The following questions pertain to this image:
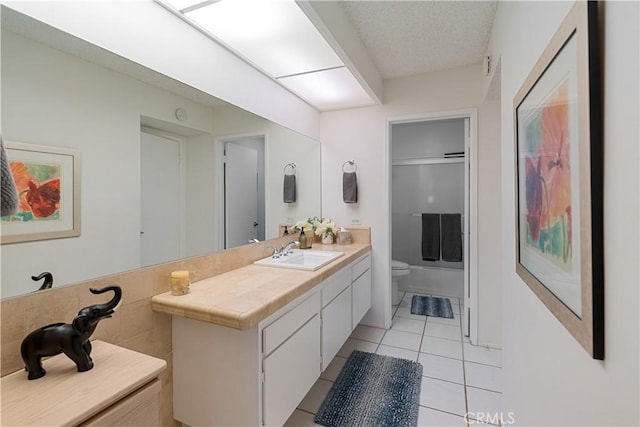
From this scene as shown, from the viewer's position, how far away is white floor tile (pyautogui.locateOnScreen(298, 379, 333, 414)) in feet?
6.01

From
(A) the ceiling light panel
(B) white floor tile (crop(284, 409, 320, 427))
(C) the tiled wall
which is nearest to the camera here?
(C) the tiled wall

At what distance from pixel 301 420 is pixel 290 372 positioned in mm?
466

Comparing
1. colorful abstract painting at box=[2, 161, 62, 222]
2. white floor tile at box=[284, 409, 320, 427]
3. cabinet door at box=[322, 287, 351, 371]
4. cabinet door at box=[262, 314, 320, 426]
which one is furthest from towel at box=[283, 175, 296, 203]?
colorful abstract painting at box=[2, 161, 62, 222]

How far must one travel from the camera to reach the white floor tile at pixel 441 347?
2.49 meters

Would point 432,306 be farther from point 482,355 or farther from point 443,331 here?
point 482,355

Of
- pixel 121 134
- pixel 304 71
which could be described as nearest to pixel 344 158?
pixel 304 71

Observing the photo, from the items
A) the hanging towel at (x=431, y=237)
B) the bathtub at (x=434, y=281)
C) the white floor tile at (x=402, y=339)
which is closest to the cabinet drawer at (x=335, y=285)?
the white floor tile at (x=402, y=339)

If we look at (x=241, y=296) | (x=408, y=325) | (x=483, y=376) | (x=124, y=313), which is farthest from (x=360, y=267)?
(x=124, y=313)

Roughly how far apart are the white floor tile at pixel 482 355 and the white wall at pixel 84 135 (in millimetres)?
2589

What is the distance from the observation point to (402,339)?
108 inches

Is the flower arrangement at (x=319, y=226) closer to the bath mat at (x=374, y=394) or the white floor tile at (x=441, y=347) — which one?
the bath mat at (x=374, y=394)

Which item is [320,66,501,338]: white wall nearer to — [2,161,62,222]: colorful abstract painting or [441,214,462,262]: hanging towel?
[441,214,462,262]: hanging towel

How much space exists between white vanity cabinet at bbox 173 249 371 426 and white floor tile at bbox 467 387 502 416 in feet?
3.50

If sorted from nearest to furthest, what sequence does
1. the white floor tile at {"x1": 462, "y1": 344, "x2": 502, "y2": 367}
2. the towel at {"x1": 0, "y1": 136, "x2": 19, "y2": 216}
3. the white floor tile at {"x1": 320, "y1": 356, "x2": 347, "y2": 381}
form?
1. the towel at {"x1": 0, "y1": 136, "x2": 19, "y2": 216}
2. the white floor tile at {"x1": 320, "y1": 356, "x2": 347, "y2": 381}
3. the white floor tile at {"x1": 462, "y1": 344, "x2": 502, "y2": 367}
